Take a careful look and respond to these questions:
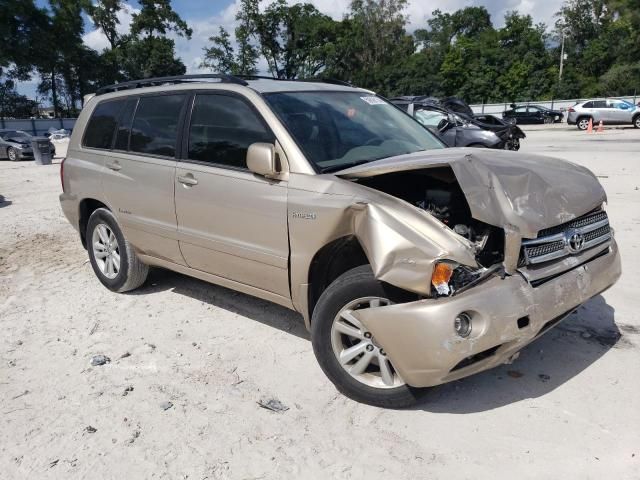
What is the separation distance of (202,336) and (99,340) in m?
0.80

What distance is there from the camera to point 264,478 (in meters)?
2.67

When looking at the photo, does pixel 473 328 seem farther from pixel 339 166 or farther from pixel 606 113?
pixel 606 113

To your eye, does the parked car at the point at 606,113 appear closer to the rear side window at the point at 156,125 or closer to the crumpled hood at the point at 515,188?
the crumpled hood at the point at 515,188

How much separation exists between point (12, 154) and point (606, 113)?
29.1 meters

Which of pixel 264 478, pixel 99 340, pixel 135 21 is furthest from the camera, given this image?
pixel 135 21

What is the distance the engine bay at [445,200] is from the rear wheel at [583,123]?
30.2m

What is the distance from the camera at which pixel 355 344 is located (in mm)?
3256

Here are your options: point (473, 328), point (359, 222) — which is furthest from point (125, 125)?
point (473, 328)

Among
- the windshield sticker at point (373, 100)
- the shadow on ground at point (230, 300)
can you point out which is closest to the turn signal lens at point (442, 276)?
the shadow on ground at point (230, 300)

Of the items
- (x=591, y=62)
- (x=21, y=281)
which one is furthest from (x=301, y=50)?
(x=21, y=281)

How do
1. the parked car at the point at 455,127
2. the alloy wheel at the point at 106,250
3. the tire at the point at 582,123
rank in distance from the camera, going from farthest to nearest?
the tire at the point at 582,123, the parked car at the point at 455,127, the alloy wheel at the point at 106,250

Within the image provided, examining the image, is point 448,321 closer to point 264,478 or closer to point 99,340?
point 264,478

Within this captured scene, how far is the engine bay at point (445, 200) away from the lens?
3.07 m

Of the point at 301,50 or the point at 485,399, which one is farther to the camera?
the point at 301,50
